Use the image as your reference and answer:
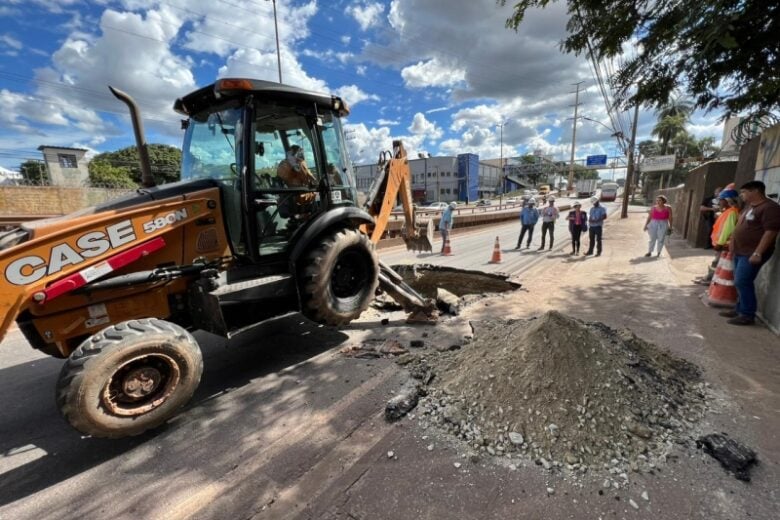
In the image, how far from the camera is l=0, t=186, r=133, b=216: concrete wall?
1891 centimetres

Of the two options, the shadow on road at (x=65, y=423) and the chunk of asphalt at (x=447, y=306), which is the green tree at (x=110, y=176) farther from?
the chunk of asphalt at (x=447, y=306)

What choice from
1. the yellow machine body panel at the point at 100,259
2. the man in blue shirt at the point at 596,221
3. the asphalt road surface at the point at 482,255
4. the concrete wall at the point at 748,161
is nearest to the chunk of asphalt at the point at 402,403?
the yellow machine body panel at the point at 100,259

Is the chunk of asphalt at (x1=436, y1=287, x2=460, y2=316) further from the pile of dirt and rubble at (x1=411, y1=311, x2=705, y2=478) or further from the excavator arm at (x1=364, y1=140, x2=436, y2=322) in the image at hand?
the pile of dirt and rubble at (x1=411, y1=311, x2=705, y2=478)

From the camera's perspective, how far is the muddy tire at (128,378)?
7.77 ft

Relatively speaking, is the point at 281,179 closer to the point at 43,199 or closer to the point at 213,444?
the point at 213,444

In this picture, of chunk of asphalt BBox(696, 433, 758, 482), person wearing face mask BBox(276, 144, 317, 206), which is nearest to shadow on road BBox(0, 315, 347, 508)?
person wearing face mask BBox(276, 144, 317, 206)

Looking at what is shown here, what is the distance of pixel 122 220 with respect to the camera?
2.84m

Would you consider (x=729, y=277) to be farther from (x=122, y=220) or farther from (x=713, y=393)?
(x=122, y=220)

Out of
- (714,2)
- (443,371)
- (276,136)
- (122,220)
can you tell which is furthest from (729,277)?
(122,220)

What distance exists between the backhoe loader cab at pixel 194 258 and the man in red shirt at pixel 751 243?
15.6 feet

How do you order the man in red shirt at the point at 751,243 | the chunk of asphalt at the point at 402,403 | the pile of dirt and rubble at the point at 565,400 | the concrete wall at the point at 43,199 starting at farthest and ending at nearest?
the concrete wall at the point at 43,199 → the man in red shirt at the point at 751,243 → the chunk of asphalt at the point at 402,403 → the pile of dirt and rubble at the point at 565,400

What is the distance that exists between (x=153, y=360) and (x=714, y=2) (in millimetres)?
5394

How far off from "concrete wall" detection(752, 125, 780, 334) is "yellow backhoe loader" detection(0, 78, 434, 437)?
4.98m

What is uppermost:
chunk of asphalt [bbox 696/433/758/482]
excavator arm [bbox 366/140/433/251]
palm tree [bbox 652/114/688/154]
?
palm tree [bbox 652/114/688/154]
